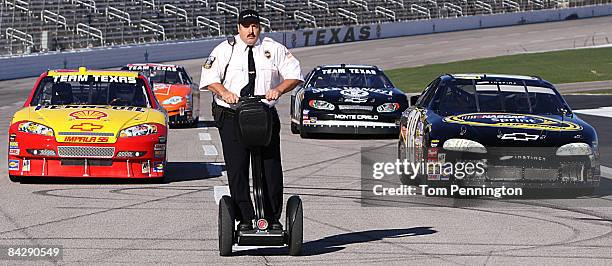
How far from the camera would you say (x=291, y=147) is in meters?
18.2

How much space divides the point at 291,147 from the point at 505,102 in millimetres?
5567

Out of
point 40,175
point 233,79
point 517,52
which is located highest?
point 233,79

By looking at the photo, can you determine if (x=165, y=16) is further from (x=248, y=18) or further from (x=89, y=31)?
(x=248, y=18)

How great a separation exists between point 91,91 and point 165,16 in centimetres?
3864

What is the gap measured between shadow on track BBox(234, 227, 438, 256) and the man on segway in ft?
1.02

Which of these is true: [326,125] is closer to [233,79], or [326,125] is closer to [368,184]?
[368,184]

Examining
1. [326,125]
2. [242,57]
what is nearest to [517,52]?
[326,125]

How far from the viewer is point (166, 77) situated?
2388 cm

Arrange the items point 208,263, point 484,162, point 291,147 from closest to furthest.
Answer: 1. point 208,263
2. point 484,162
3. point 291,147

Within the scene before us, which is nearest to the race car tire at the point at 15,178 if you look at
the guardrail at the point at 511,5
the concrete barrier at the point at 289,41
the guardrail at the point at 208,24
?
the concrete barrier at the point at 289,41

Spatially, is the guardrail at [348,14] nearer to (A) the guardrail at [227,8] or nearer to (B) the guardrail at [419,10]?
(B) the guardrail at [419,10]

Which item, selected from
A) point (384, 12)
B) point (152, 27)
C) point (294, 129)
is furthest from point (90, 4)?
point (294, 129)

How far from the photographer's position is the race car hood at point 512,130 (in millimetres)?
11898

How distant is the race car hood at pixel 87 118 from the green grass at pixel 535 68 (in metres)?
21.8
